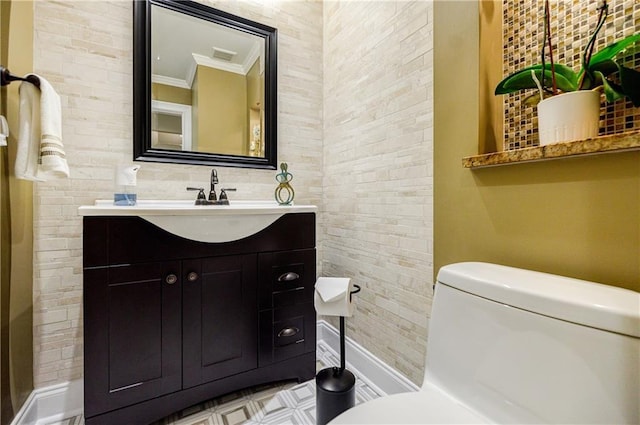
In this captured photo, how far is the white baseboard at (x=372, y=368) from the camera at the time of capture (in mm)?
1287

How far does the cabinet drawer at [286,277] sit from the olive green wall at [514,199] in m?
0.61

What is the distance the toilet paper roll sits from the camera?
1.17 m

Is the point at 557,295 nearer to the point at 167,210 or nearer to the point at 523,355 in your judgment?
the point at 523,355

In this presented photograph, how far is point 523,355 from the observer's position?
641 mm

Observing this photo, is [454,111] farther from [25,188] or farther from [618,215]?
[25,188]

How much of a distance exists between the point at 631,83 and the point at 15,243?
75.7 inches

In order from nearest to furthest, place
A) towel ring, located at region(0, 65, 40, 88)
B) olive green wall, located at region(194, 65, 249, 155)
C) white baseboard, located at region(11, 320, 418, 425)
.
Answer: towel ring, located at region(0, 65, 40, 88)
white baseboard, located at region(11, 320, 418, 425)
olive green wall, located at region(194, 65, 249, 155)

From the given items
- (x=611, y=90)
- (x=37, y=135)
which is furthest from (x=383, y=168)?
(x=37, y=135)

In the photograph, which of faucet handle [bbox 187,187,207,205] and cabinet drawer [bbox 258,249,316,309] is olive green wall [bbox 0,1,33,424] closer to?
faucet handle [bbox 187,187,207,205]

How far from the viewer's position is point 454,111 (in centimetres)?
106

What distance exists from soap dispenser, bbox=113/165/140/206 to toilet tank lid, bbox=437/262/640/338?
1.29 meters

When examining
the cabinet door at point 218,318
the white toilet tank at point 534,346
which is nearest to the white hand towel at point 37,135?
the cabinet door at point 218,318

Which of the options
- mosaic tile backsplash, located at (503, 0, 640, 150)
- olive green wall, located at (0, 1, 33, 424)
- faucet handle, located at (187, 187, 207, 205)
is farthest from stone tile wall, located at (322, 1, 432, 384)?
olive green wall, located at (0, 1, 33, 424)

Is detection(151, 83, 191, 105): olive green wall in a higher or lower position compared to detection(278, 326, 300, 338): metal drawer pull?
higher
